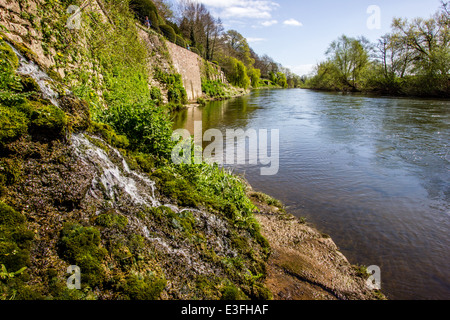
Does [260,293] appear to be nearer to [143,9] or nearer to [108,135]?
[108,135]

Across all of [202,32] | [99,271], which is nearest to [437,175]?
[99,271]

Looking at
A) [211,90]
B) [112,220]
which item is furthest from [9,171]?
[211,90]

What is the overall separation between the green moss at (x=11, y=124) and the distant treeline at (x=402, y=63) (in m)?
39.0

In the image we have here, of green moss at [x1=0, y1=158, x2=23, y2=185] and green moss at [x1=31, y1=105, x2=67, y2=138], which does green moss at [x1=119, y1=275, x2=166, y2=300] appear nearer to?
green moss at [x1=0, y1=158, x2=23, y2=185]

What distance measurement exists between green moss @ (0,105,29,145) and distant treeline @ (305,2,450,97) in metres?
39.0

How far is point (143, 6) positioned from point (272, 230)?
78.1 ft

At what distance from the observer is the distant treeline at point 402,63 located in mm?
31141

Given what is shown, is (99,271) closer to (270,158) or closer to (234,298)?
(234,298)

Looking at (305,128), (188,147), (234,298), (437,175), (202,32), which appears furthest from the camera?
(202,32)

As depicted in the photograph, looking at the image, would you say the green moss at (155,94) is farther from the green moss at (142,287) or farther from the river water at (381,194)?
the green moss at (142,287)

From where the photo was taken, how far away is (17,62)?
3.50 m

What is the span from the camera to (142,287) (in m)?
2.35

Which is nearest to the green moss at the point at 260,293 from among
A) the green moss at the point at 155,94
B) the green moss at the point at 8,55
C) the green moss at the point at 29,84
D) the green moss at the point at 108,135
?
the green moss at the point at 108,135

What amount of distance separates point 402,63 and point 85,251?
159 feet
